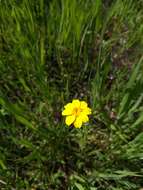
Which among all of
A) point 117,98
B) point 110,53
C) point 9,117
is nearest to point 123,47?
point 110,53

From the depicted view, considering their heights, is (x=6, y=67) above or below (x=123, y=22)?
below

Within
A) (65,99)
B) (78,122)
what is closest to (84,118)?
(78,122)

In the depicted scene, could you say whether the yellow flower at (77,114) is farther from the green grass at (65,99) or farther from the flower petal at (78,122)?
the green grass at (65,99)

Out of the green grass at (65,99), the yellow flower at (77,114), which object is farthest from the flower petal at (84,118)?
the green grass at (65,99)

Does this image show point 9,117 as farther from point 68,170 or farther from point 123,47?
point 123,47

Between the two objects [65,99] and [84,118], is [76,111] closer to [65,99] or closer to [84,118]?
[84,118]

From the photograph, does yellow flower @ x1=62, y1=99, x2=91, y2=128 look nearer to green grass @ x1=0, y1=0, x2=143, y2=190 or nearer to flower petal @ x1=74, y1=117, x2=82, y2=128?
flower petal @ x1=74, y1=117, x2=82, y2=128

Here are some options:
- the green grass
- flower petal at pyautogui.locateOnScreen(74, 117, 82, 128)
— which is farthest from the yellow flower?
the green grass
